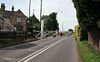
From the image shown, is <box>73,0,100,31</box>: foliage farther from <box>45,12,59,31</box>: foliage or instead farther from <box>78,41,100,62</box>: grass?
<box>45,12,59,31</box>: foliage

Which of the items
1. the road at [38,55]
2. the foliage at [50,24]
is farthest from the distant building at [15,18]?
the road at [38,55]

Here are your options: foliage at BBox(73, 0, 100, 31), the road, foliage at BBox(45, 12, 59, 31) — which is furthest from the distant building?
foliage at BBox(73, 0, 100, 31)

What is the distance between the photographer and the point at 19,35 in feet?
185

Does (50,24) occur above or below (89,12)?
below

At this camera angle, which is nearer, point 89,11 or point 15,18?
point 89,11

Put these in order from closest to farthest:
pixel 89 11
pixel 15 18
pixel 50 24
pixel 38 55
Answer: pixel 89 11
pixel 38 55
pixel 15 18
pixel 50 24

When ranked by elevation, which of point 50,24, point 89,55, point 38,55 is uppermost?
point 50,24

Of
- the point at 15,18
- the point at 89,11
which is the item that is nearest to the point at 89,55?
the point at 89,11

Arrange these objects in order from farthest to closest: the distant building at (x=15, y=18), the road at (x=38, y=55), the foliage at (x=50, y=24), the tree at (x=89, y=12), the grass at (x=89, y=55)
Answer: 1. the foliage at (x=50, y=24)
2. the distant building at (x=15, y=18)
3. the tree at (x=89, y=12)
4. the road at (x=38, y=55)
5. the grass at (x=89, y=55)

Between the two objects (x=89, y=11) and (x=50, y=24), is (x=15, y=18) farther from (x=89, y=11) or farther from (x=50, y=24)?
(x=89, y=11)

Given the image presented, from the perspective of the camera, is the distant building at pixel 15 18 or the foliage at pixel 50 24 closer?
the distant building at pixel 15 18

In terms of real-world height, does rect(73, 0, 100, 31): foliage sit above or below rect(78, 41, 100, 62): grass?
above

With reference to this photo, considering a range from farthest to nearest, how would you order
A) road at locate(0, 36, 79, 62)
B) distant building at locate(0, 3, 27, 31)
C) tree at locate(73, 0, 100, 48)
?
distant building at locate(0, 3, 27, 31), tree at locate(73, 0, 100, 48), road at locate(0, 36, 79, 62)

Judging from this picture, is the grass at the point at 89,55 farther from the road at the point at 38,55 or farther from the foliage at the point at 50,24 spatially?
the foliage at the point at 50,24
